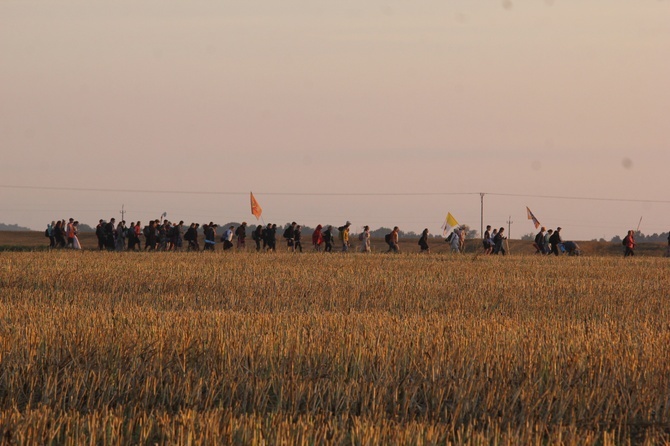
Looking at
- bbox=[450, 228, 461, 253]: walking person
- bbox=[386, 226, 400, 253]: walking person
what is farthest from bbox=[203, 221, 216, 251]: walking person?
bbox=[450, 228, 461, 253]: walking person

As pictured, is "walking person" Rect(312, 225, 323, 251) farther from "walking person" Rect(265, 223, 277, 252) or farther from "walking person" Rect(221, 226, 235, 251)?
"walking person" Rect(221, 226, 235, 251)

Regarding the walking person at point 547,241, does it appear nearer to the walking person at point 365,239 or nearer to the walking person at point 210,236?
the walking person at point 365,239

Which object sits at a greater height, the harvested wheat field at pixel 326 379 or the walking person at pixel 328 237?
the walking person at pixel 328 237

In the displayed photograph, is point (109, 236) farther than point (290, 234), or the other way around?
point (290, 234)

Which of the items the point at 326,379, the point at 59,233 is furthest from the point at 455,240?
the point at 326,379

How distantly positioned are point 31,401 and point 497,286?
1469 centimetres

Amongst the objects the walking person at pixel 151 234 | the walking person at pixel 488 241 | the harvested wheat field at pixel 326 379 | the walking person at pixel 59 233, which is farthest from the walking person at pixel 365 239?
the harvested wheat field at pixel 326 379

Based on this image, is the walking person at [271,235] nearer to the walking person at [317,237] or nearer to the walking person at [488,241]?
the walking person at [317,237]

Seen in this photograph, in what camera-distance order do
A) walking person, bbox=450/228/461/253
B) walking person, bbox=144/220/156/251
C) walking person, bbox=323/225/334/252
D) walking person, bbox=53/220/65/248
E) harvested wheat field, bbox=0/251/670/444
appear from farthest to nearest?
walking person, bbox=323/225/334/252 → walking person, bbox=53/220/65/248 → walking person, bbox=450/228/461/253 → walking person, bbox=144/220/156/251 → harvested wheat field, bbox=0/251/670/444

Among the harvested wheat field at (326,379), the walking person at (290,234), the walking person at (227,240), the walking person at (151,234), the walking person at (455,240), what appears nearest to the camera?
the harvested wheat field at (326,379)

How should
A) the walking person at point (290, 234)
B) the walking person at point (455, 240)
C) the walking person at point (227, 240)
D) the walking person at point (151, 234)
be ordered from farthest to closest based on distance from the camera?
1. the walking person at point (290, 234)
2. the walking person at point (455, 240)
3. the walking person at point (151, 234)
4. the walking person at point (227, 240)


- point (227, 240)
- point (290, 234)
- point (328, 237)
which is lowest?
point (227, 240)

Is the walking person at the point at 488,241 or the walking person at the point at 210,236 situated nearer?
the walking person at the point at 210,236

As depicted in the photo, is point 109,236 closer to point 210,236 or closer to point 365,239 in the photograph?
point 210,236
